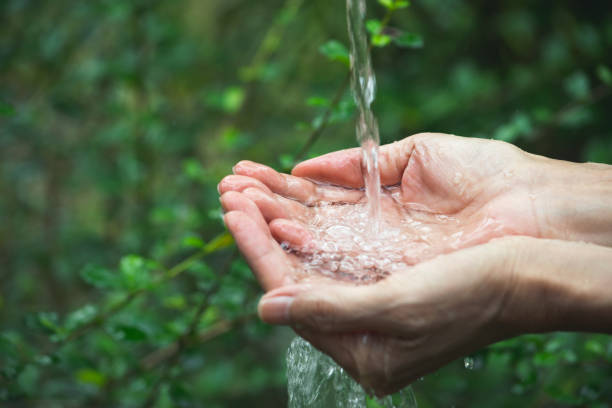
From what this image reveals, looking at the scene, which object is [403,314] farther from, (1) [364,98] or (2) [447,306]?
(1) [364,98]

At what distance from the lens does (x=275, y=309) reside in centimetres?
93

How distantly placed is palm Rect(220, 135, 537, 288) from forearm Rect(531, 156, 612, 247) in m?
0.04

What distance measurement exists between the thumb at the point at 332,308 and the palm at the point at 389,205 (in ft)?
0.56

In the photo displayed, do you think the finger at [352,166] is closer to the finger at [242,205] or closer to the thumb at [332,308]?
the finger at [242,205]

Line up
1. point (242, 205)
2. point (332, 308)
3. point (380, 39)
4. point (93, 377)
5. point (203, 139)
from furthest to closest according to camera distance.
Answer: point (203, 139)
point (93, 377)
point (380, 39)
point (242, 205)
point (332, 308)

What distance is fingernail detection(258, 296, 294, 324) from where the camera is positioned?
931 millimetres

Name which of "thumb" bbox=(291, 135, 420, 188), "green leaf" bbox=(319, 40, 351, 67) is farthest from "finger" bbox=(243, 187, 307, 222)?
"green leaf" bbox=(319, 40, 351, 67)

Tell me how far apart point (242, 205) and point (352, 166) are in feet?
1.28

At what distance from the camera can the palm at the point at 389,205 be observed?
47.7 inches

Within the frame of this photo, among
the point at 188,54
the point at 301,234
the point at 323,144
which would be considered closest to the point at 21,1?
the point at 188,54

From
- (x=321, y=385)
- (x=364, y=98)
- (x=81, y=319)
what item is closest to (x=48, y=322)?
(x=81, y=319)

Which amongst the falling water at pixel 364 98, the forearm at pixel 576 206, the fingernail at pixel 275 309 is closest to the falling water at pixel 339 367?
the falling water at pixel 364 98

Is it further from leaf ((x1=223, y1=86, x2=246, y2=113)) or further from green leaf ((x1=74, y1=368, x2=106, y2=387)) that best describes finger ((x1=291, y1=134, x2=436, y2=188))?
green leaf ((x1=74, y1=368, x2=106, y2=387))

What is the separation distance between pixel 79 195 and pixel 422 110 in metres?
2.03
